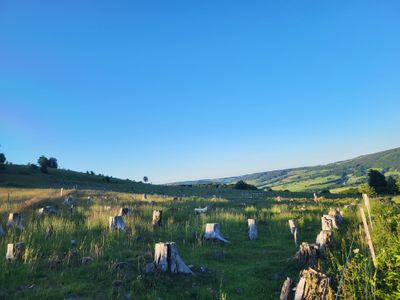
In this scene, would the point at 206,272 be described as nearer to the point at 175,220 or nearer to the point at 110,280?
the point at 110,280

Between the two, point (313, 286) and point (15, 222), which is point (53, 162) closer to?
point (15, 222)

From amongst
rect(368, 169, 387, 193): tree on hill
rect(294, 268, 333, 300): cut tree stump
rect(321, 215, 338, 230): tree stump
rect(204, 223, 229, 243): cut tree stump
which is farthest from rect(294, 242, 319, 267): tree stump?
rect(368, 169, 387, 193): tree on hill

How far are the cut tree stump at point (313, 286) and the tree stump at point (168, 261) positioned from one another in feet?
11.0

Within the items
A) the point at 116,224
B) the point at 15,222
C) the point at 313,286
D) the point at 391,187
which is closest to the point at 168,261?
the point at 313,286

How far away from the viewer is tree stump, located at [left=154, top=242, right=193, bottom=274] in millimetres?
9312

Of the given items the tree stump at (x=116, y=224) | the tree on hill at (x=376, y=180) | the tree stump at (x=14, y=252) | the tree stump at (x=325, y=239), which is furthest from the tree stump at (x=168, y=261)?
the tree on hill at (x=376, y=180)

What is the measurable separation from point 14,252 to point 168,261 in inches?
175

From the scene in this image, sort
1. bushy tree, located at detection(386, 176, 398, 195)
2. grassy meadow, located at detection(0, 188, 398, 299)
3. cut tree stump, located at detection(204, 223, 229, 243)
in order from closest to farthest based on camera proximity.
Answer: grassy meadow, located at detection(0, 188, 398, 299), cut tree stump, located at detection(204, 223, 229, 243), bushy tree, located at detection(386, 176, 398, 195)

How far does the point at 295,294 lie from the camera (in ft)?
23.9

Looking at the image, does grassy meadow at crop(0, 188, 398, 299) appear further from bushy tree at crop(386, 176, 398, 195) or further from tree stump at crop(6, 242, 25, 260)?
bushy tree at crop(386, 176, 398, 195)

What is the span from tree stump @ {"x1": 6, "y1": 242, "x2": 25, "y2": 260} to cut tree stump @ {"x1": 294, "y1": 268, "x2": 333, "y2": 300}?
768 centimetres

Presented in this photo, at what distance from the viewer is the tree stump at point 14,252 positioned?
9.84 meters

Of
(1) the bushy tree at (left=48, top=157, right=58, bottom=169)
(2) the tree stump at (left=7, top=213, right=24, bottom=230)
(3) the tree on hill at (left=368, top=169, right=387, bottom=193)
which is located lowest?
(3) the tree on hill at (left=368, top=169, right=387, bottom=193)

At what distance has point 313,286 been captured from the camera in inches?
269
